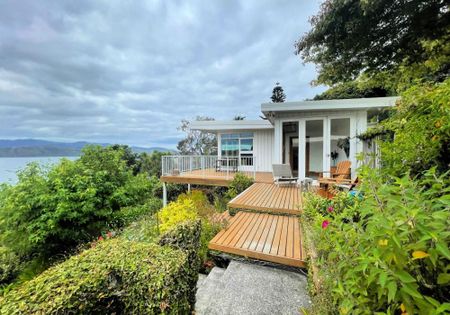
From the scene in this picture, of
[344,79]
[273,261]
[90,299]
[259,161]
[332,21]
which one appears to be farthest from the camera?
[259,161]

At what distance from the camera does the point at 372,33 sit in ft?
20.3

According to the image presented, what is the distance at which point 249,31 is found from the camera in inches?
351

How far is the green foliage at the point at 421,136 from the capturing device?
1.82 metres

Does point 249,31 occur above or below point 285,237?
above

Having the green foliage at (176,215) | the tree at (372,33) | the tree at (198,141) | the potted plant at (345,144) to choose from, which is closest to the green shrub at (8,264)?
the green foliage at (176,215)

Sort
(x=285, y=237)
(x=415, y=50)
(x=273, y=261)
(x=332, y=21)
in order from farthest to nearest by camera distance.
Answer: (x=415, y=50)
(x=332, y=21)
(x=285, y=237)
(x=273, y=261)

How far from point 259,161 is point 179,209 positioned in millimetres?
7714

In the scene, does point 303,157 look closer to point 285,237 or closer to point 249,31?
point 285,237

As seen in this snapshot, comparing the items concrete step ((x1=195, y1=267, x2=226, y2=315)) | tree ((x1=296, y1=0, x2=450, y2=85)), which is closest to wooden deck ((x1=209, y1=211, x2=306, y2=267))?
concrete step ((x1=195, y1=267, x2=226, y2=315))

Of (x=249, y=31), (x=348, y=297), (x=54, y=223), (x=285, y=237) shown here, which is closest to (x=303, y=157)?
(x=285, y=237)

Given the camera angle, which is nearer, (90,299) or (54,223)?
(90,299)

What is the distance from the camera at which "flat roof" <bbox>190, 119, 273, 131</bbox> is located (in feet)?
35.8

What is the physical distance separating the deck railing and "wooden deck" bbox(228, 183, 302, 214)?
9.84 ft

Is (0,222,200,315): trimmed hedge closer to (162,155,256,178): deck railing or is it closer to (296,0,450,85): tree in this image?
(296,0,450,85): tree
